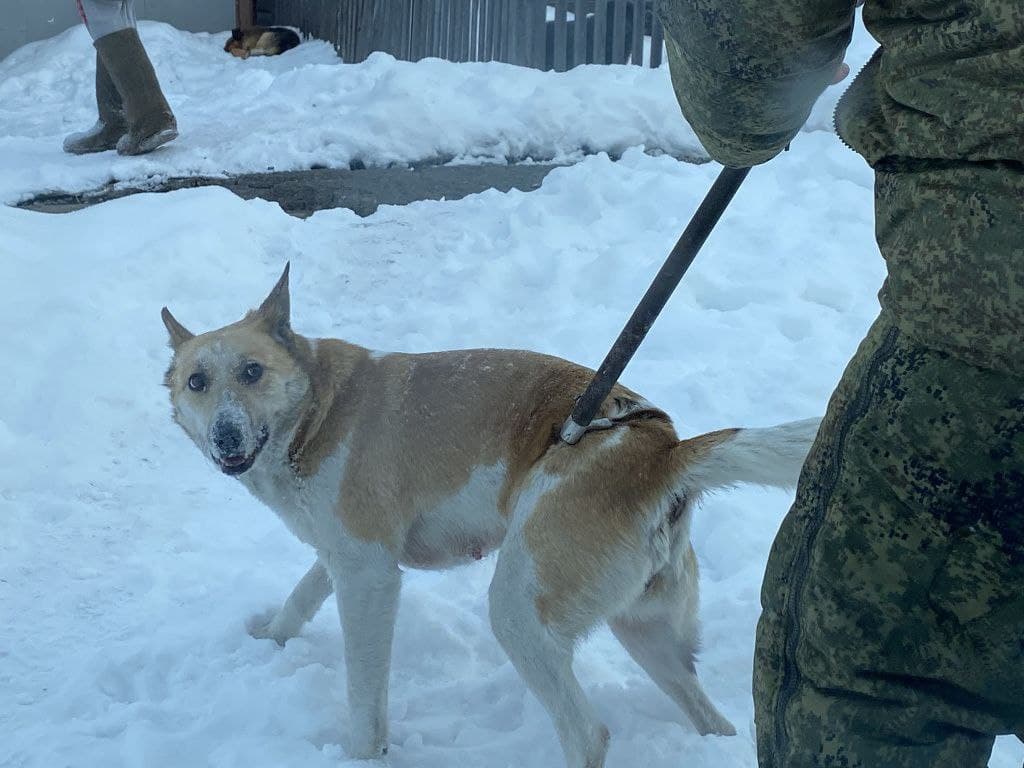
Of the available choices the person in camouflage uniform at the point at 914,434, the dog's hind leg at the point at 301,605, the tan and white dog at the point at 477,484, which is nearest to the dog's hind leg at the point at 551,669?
the tan and white dog at the point at 477,484

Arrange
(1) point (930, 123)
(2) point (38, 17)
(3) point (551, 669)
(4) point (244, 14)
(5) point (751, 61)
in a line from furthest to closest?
(4) point (244, 14)
(2) point (38, 17)
(3) point (551, 669)
(5) point (751, 61)
(1) point (930, 123)

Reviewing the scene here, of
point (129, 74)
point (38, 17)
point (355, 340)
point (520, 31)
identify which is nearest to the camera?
point (355, 340)

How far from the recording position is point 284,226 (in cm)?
686

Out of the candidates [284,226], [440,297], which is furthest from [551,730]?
[284,226]

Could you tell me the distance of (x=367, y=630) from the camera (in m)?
3.10

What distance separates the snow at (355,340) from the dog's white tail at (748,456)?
0.82 meters

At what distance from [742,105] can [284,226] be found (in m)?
5.53

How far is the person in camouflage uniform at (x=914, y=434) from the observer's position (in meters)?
1.30

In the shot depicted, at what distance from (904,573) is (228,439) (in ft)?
7.36

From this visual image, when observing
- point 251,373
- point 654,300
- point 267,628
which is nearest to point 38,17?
point 251,373

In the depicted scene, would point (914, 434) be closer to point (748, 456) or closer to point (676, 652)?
point (748, 456)

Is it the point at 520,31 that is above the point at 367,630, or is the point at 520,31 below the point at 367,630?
above

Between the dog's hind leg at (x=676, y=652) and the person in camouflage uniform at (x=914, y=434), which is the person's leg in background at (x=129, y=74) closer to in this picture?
the dog's hind leg at (x=676, y=652)

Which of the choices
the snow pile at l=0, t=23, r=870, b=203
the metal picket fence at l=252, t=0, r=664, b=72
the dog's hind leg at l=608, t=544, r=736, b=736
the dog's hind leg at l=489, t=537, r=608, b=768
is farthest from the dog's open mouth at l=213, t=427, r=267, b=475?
the metal picket fence at l=252, t=0, r=664, b=72
